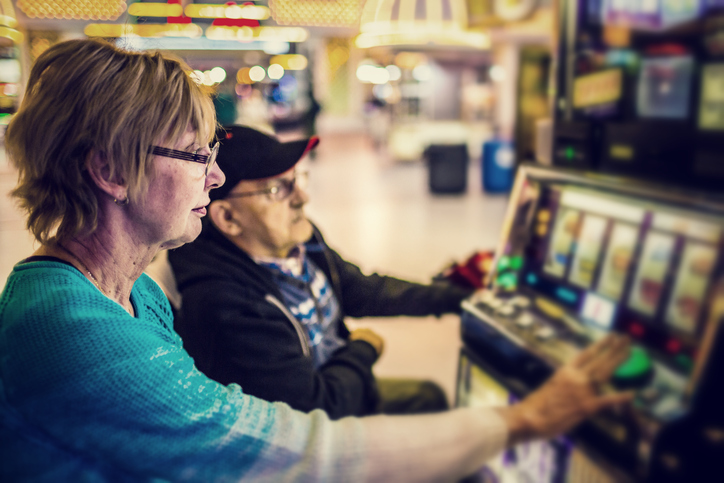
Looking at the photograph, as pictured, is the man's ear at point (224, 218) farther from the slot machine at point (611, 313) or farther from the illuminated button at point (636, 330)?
the illuminated button at point (636, 330)

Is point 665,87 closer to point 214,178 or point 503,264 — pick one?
point 503,264

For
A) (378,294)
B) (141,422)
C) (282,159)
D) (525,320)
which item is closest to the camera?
(141,422)

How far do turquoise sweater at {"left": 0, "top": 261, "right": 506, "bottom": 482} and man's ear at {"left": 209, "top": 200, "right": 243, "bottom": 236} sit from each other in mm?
581

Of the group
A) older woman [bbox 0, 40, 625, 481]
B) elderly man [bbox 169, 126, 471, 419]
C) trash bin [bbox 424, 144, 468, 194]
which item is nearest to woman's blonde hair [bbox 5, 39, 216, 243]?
older woman [bbox 0, 40, 625, 481]

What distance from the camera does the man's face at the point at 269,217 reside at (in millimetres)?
1431

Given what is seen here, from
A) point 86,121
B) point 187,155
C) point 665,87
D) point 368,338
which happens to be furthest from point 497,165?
point 86,121

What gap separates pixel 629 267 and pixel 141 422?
85 cm

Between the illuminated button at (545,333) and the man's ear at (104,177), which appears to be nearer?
the man's ear at (104,177)

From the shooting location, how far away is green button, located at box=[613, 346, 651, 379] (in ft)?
2.88

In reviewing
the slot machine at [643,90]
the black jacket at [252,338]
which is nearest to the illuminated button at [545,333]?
the slot machine at [643,90]

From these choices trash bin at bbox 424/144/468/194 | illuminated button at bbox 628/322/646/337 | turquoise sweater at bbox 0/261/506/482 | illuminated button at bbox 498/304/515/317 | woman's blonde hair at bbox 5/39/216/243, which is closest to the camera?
turquoise sweater at bbox 0/261/506/482

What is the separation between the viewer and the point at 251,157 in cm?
140

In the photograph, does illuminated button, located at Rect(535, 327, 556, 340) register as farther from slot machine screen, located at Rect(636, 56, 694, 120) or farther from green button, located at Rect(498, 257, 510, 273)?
slot machine screen, located at Rect(636, 56, 694, 120)

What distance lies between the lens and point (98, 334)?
768mm
